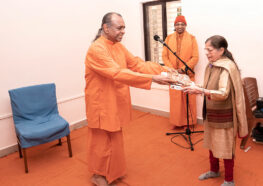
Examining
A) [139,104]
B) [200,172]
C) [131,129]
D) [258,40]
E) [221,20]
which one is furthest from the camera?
[139,104]

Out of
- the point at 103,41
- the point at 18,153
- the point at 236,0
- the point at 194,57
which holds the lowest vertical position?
the point at 18,153

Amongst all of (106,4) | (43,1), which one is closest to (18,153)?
(43,1)

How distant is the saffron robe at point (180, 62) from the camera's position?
154 inches

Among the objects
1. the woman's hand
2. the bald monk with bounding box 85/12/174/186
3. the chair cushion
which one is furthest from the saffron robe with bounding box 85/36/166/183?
the chair cushion

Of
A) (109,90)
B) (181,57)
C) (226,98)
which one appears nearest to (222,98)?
(226,98)

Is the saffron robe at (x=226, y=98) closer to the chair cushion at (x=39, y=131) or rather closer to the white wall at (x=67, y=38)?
the white wall at (x=67, y=38)

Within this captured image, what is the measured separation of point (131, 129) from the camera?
434cm

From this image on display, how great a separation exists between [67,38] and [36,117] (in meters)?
1.43

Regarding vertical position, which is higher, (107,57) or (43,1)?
(43,1)

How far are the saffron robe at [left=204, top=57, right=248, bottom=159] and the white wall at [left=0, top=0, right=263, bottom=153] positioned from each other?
1.58 meters

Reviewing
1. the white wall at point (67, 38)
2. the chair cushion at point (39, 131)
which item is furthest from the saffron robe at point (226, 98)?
the chair cushion at point (39, 131)

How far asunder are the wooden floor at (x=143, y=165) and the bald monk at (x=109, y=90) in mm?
327

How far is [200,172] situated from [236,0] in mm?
2370

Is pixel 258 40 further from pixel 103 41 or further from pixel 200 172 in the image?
pixel 103 41
